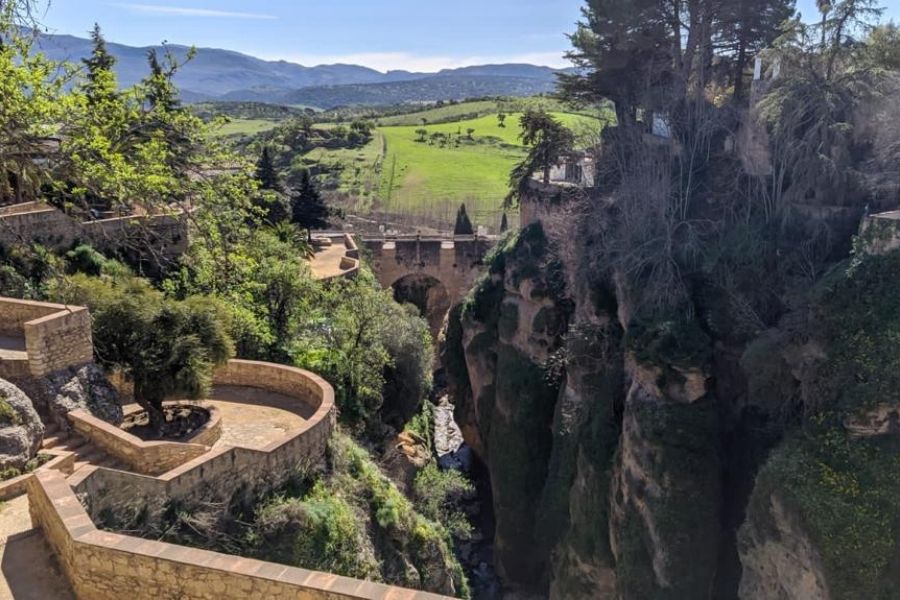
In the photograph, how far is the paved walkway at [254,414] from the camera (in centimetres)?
1256

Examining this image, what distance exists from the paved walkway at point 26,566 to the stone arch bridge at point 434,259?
3135 centimetres

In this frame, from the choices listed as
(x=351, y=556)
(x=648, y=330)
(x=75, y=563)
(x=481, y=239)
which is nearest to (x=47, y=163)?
(x=75, y=563)

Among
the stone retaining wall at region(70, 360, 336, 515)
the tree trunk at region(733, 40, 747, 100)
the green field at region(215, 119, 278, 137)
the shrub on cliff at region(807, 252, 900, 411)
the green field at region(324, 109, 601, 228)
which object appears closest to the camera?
the stone retaining wall at region(70, 360, 336, 515)

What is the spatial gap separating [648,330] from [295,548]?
10.9 m

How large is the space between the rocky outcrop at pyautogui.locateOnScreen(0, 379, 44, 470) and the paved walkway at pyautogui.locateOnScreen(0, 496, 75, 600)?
1156mm

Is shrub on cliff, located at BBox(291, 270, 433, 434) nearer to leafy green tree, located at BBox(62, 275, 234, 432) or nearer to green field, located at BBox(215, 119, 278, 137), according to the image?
leafy green tree, located at BBox(62, 275, 234, 432)

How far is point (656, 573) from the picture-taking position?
16484 millimetres

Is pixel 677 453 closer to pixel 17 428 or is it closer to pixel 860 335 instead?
pixel 860 335

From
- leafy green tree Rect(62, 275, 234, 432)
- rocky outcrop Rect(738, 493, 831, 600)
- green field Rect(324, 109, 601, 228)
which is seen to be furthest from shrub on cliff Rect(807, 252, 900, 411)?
green field Rect(324, 109, 601, 228)

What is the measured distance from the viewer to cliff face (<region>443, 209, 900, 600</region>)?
13000 millimetres

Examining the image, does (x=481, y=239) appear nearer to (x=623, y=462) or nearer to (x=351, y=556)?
(x=623, y=462)

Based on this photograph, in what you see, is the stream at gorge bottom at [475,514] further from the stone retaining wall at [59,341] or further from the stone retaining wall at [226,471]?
the stone retaining wall at [59,341]

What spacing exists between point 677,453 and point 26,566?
44.8ft

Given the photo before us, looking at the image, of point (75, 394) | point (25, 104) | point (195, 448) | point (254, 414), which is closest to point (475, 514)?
point (254, 414)
